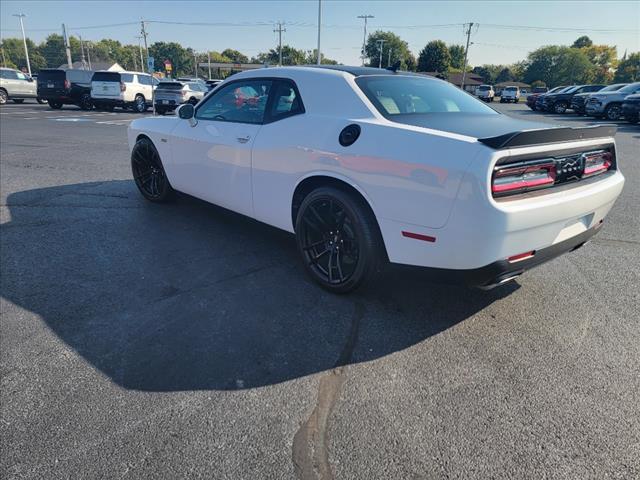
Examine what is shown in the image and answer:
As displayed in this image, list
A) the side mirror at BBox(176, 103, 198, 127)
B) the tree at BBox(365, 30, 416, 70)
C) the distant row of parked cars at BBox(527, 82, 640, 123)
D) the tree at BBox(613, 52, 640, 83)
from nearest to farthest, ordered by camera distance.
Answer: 1. the side mirror at BBox(176, 103, 198, 127)
2. the distant row of parked cars at BBox(527, 82, 640, 123)
3. the tree at BBox(613, 52, 640, 83)
4. the tree at BBox(365, 30, 416, 70)

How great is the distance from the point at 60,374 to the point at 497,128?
113 inches

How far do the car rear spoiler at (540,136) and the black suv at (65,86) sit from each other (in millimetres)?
24166

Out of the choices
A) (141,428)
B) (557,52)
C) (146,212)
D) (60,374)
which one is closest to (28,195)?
(146,212)

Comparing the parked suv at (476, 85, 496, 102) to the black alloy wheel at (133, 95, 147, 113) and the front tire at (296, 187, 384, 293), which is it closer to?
the black alloy wheel at (133, 95, 147, 113)

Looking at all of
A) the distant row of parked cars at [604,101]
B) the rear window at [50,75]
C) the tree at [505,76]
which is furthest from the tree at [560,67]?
the rear window at [50,75]

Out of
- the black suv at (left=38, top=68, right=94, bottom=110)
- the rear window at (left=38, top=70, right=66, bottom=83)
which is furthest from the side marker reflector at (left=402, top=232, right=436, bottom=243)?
the rear window at (left=38, top=70, right=66, bottom=83)

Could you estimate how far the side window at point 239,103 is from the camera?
12.1ft

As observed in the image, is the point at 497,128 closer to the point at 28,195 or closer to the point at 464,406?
the point at 464,406

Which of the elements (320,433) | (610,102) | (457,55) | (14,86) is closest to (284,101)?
(320,433)

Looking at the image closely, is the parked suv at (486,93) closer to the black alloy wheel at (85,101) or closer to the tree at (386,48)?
the black alloy wheel at (85,101)

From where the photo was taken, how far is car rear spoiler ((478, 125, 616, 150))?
226 cm

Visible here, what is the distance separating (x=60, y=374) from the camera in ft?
7.79

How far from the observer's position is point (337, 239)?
3.14m

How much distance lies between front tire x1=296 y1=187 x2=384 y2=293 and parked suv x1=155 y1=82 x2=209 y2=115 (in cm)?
1935
